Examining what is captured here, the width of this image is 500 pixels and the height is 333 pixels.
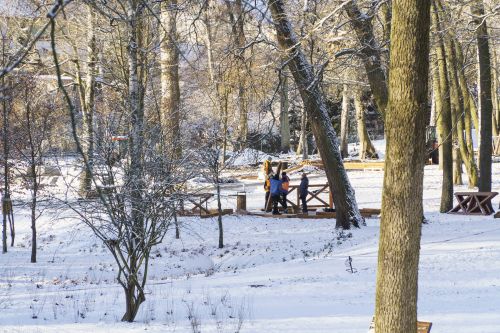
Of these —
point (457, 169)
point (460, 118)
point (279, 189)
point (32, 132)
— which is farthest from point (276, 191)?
point (457, 169)

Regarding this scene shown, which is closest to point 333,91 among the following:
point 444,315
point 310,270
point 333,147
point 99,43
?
point 99,43

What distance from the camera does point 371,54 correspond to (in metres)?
14.2

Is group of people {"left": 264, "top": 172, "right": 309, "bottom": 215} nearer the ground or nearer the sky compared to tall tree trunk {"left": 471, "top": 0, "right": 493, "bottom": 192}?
nearer the ground

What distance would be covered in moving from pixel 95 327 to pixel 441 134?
15.8 m

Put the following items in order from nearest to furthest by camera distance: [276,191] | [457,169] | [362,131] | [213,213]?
1. [276,191]
2. [213,213]
3. [457,169]
4. [362,131]

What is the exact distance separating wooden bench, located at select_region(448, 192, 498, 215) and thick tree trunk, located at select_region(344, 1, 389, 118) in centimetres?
530

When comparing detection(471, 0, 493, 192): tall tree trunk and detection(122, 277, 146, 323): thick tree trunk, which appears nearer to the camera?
detection(122, 277, 146, 323): thick tree trunk

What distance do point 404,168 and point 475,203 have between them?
15.1 m

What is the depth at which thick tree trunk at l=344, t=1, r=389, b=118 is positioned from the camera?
1323 cm

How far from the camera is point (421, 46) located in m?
4.60

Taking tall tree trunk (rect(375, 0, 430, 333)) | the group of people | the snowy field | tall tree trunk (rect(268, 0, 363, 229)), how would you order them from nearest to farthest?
1. tall tree trunk (rect(375, 0, 430, 333))
2. the snowy field
3. tall tree trunk (rect(268, 0, 363, 229))
4. the group of people

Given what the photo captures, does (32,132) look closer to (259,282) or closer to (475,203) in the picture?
(259,282)

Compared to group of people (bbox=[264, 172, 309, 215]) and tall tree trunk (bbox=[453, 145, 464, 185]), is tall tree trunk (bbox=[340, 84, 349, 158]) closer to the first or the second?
tall tree trunk (bbox=[453, 145, 464, 185])

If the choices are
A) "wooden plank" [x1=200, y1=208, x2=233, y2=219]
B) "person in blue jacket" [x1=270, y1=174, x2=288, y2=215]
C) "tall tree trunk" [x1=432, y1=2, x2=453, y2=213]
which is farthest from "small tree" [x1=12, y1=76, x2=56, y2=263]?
"tall tree trunk" [x1=432, y1=2, x2=453, y2=213]
